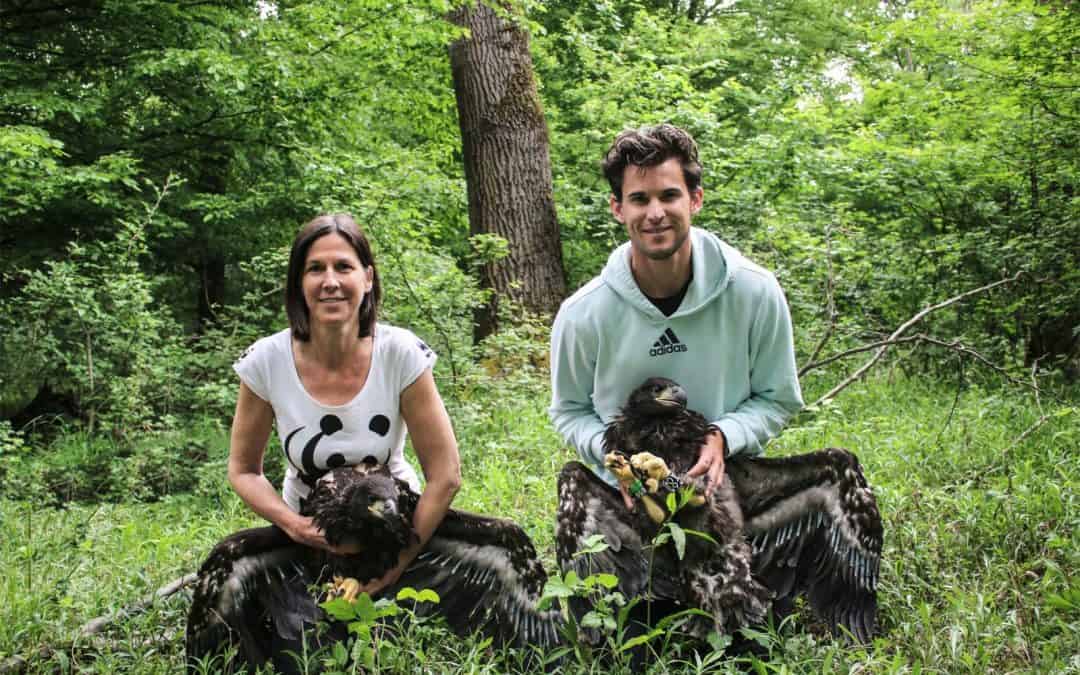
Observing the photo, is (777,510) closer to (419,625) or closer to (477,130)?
(419,625)

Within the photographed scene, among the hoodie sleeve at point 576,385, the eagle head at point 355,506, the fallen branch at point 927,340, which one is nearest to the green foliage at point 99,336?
the eagle head at point 355,506

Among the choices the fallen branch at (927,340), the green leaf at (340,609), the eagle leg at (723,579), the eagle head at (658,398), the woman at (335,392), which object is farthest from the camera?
the fallen branch at (927,340)

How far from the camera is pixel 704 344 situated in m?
3.25

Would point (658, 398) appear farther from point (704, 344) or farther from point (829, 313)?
point (829, 313)

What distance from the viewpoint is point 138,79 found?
852 centimetres

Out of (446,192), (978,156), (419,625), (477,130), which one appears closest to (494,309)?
(477,130)

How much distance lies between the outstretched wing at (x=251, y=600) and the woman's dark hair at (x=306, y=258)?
801mm

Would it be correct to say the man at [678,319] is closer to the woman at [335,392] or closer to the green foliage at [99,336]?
the woman at [335,392]

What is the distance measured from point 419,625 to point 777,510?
1405 mm

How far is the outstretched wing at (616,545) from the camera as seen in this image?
3059 mm

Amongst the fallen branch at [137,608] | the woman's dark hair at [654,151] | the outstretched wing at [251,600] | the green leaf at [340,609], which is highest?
the woman's dark hair at [654,151]

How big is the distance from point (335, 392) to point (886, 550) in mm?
2494

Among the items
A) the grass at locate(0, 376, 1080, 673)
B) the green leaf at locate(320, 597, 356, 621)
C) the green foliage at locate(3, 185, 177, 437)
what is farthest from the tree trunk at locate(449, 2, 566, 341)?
the green leaf at locate(320, 597, 356, 621)

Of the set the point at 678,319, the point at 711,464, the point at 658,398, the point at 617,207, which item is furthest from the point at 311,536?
the point at 617,207
